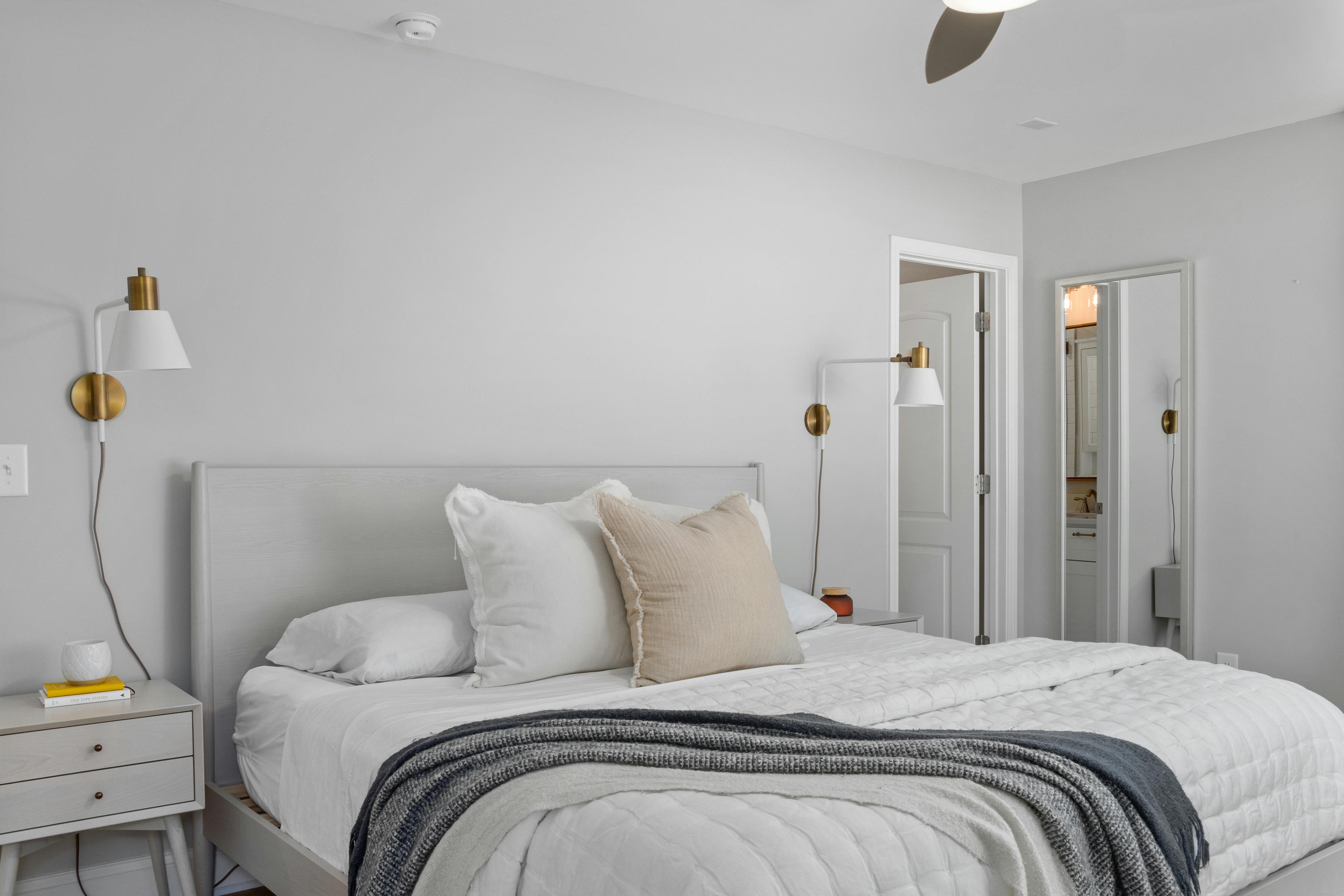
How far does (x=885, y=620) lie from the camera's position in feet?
11.8

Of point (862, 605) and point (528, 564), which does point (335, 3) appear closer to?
point (528, 564)

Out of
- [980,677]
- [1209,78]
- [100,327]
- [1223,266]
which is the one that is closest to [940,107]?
[1209,78]

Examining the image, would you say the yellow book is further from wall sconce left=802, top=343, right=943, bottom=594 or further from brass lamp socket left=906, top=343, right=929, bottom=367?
brass lamp socket left=906, top=343, right=929, bottom=367

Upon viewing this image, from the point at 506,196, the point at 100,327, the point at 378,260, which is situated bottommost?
the point at 100,327

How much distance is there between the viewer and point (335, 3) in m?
2.74

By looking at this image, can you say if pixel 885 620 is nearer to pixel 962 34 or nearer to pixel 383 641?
pixel 383 641

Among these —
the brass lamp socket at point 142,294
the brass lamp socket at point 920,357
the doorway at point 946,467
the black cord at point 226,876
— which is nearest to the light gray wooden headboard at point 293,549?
the black cord at point 226,876

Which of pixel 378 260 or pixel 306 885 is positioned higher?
pixel 378 260

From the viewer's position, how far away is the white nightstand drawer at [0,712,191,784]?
2.07 meters

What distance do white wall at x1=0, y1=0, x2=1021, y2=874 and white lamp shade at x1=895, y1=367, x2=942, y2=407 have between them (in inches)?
16.9

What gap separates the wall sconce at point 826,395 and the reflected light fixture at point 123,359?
2.20 metres

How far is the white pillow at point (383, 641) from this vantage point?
239 centimetres

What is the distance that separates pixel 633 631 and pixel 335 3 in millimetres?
1802

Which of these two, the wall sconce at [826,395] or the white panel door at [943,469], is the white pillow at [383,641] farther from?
the white panel door at [943,469]
